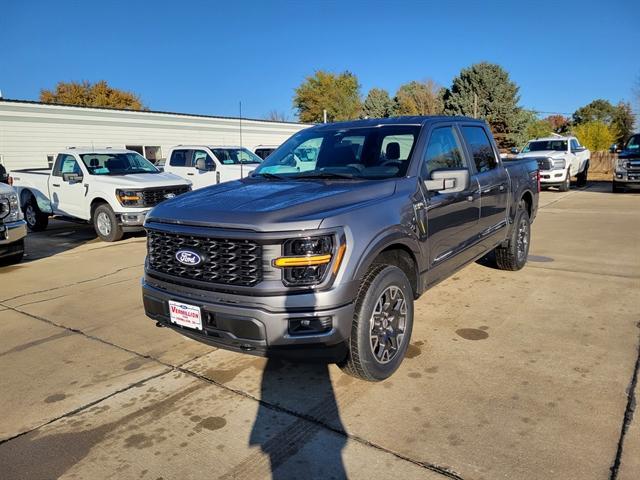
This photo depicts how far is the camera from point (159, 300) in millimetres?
3406

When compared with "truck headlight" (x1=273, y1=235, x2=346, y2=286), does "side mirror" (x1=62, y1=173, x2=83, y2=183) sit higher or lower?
higher

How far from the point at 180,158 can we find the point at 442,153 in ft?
36.8

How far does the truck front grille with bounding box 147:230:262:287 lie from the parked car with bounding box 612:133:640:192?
1706 centimetres

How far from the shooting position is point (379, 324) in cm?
340

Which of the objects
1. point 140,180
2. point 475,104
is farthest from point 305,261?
point 475,104

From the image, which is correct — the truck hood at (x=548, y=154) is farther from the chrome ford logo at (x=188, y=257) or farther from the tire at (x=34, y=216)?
the chrome ford logo at (x=188, y=257)

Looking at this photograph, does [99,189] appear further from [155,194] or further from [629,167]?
[629,167]

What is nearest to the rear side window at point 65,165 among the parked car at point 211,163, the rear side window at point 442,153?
the parked car at point 211,163

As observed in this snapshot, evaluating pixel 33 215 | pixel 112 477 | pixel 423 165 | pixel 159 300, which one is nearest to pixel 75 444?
pixel 112 477

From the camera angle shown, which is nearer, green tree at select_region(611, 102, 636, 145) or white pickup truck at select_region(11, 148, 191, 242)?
white pickup truck at select_region(11, 148, 191, 242)

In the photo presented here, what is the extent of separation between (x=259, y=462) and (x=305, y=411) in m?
0.57

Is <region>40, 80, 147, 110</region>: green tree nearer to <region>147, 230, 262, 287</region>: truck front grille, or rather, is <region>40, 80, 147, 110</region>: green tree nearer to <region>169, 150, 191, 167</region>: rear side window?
<region>169, 150, 191, 167</region>: rear side window

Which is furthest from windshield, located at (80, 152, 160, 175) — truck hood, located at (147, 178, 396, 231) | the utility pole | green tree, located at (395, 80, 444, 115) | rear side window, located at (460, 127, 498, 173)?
green tree, located at (395, 80, 444, 115)

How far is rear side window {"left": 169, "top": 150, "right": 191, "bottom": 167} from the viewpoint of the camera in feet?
46.4
